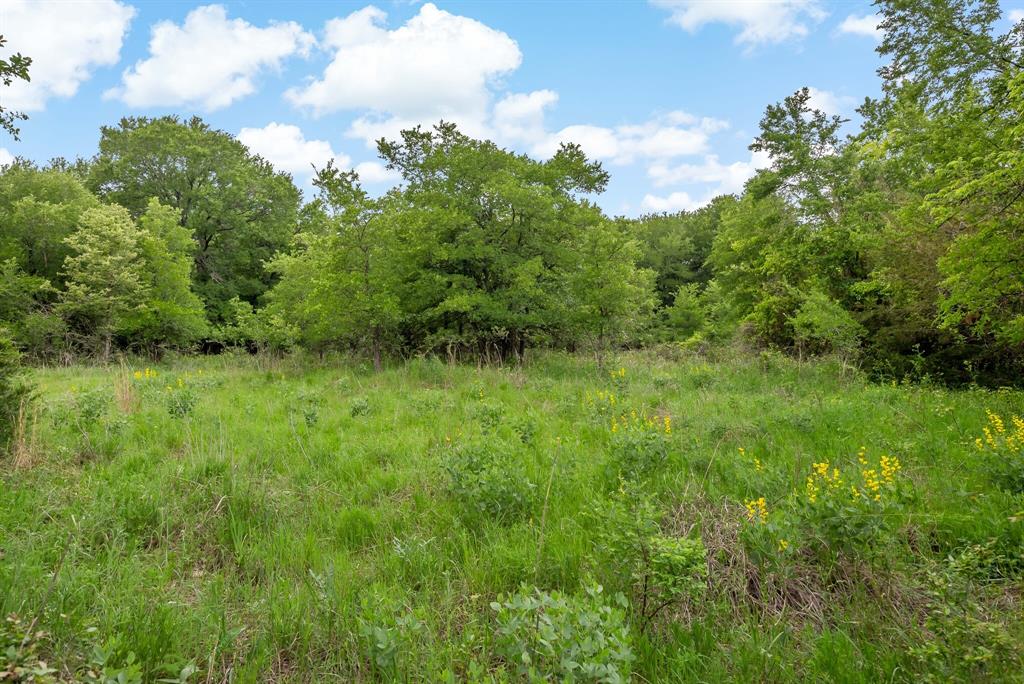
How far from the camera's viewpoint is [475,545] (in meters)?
3.44

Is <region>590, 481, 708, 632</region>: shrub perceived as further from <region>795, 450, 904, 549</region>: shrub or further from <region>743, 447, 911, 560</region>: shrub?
<region>795, 450, 904, 549</region>: shrub

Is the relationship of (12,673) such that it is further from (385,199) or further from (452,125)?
(452,125)

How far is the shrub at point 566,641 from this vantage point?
1.84 metres

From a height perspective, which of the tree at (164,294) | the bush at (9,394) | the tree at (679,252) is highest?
the tree at (679,252)

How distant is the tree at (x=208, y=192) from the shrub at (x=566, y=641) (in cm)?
3042

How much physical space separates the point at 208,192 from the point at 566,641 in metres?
33.1

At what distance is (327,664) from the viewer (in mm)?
2336

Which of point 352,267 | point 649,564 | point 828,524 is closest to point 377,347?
point 352,267

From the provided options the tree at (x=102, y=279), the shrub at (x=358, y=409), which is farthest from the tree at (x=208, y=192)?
the shrub at (x=358, y=409)

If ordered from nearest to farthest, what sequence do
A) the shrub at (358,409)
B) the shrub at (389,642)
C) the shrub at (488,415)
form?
the shrub at (389,642) < the shrub at (488,415) < the shrub at (358,409)

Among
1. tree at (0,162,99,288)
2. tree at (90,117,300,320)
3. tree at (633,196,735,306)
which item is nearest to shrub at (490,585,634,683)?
tree at (0,162,99,288)

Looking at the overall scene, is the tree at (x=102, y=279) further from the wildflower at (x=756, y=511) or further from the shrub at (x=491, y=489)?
the wildflower at (x=756, y=511)

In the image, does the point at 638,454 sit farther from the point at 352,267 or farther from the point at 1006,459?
the point at 352,267

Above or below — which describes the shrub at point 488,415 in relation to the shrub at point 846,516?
below
